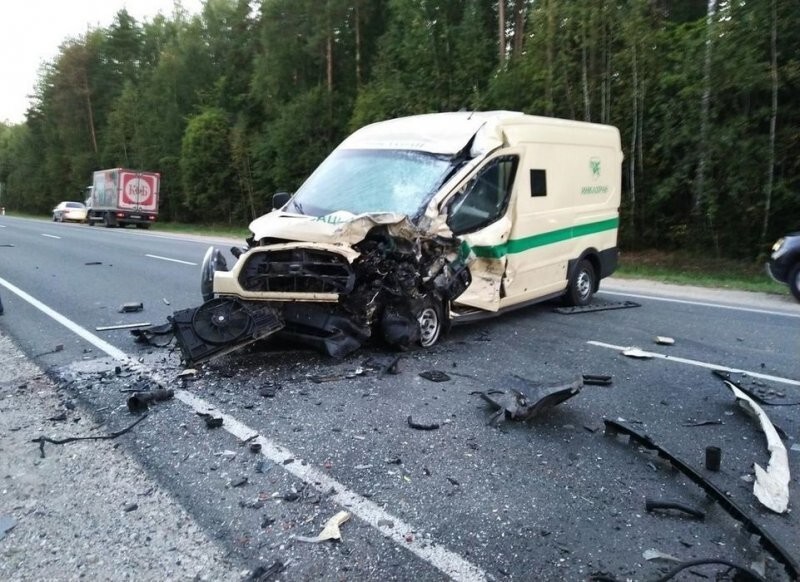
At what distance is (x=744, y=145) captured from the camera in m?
13.5

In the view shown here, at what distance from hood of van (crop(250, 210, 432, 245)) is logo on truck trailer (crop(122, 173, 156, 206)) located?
32.8m

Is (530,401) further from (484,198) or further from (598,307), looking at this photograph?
(598,307)

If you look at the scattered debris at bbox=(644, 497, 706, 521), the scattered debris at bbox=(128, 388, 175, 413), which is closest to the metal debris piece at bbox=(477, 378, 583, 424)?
the scattered debris at bbox=(644, 497, 706, 521)

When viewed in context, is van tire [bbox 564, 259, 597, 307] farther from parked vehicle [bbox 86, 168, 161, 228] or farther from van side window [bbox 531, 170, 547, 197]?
parked vehicle [bbox 86, 168, 161, 228]

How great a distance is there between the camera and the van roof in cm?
674

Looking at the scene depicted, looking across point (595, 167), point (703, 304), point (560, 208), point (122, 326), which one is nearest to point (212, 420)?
point (122, 326)

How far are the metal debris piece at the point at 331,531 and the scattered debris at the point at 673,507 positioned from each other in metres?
1.61

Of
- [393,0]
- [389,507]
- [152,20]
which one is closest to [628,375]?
[389,507]

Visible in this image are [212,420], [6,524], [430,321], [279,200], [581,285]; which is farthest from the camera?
[581,285]

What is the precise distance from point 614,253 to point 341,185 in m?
4.82

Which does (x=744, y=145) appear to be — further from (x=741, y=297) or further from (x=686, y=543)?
(x=686, y=543)

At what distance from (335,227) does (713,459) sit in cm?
350

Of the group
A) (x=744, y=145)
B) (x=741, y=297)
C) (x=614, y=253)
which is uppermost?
(x=744, y=145)

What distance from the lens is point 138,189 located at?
35.9 metres
